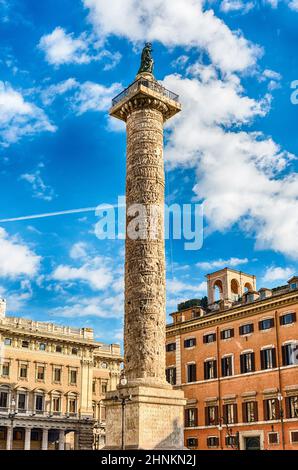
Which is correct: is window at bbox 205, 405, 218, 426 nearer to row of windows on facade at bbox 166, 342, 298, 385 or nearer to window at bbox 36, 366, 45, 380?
row of windows on facade at bbox 166, 342, 298, 385

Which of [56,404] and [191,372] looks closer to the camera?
[191,372]

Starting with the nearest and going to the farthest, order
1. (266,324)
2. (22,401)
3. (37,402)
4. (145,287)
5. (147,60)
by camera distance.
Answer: (145,287), (147,60), (266,324), (22,401), (37,402)

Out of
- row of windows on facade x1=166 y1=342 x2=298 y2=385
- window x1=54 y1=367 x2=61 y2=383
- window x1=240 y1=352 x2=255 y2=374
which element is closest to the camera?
row of windows on facade x1=166 y1=342 x2=298 y2=385

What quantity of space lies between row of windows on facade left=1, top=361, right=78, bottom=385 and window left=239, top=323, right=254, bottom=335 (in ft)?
81.8

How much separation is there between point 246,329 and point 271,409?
5862 millimetres

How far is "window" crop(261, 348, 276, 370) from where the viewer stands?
132 ft

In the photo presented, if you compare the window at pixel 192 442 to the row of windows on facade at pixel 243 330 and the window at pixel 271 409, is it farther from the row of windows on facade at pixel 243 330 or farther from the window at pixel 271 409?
the window at pixel 271 409

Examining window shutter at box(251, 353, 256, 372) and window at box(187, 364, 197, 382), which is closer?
window shutter at box(251, 353, 256, 372)

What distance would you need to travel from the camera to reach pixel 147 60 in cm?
3491

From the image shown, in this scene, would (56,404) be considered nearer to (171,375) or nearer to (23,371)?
(23,371)

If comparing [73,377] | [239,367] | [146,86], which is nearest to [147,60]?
[146,86]

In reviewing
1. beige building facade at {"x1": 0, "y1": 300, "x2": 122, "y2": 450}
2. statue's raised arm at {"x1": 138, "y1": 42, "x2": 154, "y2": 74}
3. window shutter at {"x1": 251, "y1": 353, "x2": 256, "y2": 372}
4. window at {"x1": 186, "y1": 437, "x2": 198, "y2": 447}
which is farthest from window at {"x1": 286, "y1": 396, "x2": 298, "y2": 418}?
beige building facade at {"x1": 0, "y1": 300, "x2": 122, "y2": 450}
